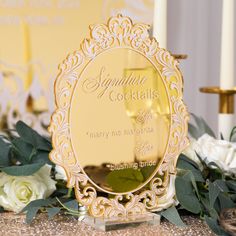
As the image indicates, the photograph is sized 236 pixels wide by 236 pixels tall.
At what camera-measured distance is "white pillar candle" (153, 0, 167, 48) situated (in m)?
0.88

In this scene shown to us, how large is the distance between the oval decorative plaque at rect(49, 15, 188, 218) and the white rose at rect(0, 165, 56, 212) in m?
0.07

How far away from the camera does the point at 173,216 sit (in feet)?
2.40

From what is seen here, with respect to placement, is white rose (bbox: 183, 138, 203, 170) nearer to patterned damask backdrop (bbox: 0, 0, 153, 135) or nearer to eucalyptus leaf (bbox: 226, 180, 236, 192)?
eucalyptus leaf (bbox: 226, 180, 236, 192)

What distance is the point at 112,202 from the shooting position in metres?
0.71

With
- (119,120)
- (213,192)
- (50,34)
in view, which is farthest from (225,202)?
(50,34)

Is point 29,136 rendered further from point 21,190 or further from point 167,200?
point 167,200

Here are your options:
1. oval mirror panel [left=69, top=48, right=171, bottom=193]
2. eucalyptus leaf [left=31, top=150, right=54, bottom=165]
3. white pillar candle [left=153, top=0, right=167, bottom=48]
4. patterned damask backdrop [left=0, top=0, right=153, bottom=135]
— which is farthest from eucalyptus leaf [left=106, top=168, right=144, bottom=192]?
patterned damask backdrop [left=0, top=0, right=153, bottom=135]

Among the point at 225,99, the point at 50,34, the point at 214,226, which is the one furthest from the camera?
the point at 50,34

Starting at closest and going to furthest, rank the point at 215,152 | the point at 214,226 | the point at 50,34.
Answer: the point at 214,226 → the point at 215,152 → the point at 50,34

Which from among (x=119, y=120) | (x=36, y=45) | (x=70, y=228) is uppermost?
(x=36, y=45)

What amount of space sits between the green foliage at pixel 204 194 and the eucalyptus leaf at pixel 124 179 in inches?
1.9

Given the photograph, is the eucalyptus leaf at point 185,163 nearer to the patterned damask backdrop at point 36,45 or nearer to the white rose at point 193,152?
the white rose at point 193,152

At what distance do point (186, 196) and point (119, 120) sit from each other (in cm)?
12

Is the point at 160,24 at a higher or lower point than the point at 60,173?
higher
